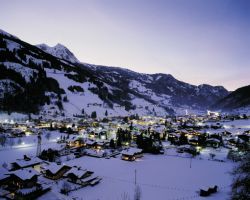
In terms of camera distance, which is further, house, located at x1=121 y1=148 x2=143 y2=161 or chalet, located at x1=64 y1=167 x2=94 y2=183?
house, located at x1=121 y1=148 x2=143 y2=161

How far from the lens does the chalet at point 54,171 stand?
169 ft

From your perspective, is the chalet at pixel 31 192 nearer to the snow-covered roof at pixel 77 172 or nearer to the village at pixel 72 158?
the village at pixel 72 158

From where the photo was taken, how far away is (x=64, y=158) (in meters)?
71.6

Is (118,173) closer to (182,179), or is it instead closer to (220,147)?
(182,179)

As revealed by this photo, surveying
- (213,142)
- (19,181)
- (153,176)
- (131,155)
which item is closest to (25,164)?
(19,181)

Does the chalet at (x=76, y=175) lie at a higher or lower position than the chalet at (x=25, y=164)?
lower

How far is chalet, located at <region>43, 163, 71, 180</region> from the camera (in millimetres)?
51381

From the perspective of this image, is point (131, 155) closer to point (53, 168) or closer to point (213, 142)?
point (53, 168)

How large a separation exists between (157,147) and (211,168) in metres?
21.9

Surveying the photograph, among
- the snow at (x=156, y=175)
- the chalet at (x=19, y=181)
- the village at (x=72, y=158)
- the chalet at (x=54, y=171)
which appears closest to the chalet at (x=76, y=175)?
the village at (x=72, y=158)

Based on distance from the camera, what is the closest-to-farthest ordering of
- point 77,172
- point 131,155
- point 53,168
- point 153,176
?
point 77,172
point 53,168
point 153,176
point 131,155

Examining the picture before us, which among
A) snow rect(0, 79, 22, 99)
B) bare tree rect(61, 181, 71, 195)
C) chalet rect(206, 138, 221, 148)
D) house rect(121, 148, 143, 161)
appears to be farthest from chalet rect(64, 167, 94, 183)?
snow rect(0, 79, 22, 99)

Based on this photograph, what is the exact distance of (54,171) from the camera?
51500 mm

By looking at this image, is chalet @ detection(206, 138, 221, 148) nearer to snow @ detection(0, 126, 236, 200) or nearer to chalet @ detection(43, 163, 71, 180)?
snow @ detection(0, 126, 236, 200)
